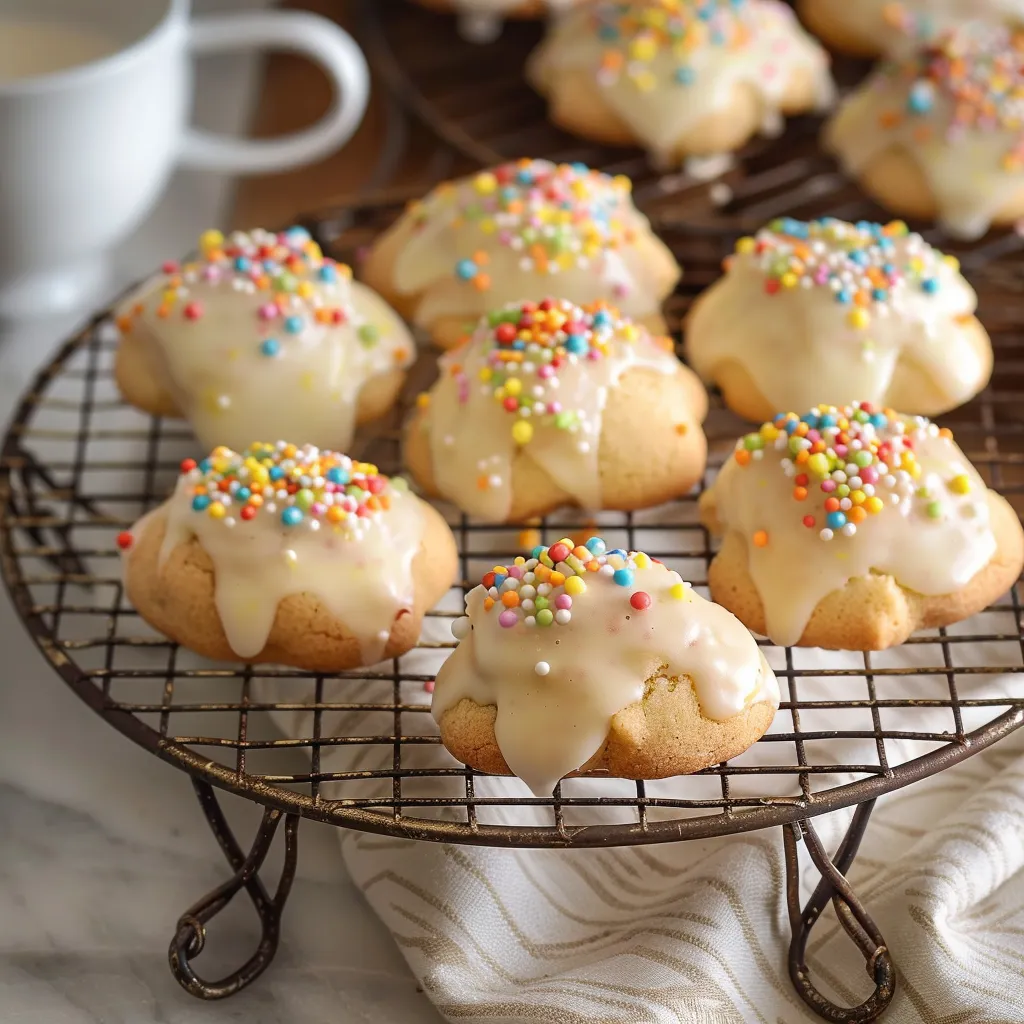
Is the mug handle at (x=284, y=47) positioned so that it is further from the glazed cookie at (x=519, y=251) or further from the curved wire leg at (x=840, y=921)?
the curved wire leg at (x=840, y=921)

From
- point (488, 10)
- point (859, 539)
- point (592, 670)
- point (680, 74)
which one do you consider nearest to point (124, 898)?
point (592, 670)

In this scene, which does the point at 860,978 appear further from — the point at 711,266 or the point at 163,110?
the point at 163,110

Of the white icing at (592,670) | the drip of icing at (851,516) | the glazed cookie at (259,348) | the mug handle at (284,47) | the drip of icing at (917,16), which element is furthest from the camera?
the drip of icing at (917,16)

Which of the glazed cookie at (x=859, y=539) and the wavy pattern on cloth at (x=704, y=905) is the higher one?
the glazed cookie at (x=859, y=539)

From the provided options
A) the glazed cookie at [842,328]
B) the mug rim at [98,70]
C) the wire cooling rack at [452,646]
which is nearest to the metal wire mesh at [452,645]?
the wire cooling rack at [452,646]

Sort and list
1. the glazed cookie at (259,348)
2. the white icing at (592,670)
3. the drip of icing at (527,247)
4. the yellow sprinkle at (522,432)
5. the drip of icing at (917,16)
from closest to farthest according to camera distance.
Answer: the white icing at (592,670)
the yellow sprinkle at (522,432)
the glazed cookie at (259,348)
the drip of icing at (527,247)
the drip of icing at (917,16)

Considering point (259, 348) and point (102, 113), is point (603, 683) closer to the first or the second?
point (259, 348)
